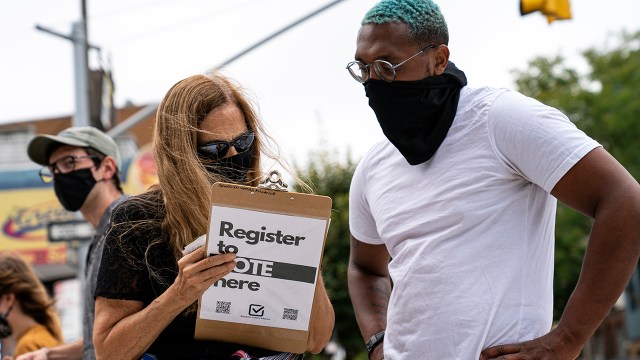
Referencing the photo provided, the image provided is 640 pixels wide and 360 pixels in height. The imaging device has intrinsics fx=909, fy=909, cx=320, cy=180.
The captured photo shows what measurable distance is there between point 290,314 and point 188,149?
64 cm

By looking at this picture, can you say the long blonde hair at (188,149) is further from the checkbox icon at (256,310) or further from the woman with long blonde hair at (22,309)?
the woman with long blonde hair at (22,309)

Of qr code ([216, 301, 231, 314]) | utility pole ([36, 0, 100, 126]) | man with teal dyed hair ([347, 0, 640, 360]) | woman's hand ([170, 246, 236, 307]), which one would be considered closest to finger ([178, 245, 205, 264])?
woman's hand ([170, 246, 236, 307])

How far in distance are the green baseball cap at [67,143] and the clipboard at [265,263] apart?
2.36m

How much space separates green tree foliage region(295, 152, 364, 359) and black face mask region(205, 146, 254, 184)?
13392 millimetres

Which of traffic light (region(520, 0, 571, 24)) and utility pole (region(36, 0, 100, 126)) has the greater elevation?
traffic light (region(520, 0, 571, 24))

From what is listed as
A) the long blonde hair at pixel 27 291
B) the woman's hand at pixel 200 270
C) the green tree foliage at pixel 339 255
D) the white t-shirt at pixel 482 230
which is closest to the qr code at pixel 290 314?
the woman's hand at pixel 200 270

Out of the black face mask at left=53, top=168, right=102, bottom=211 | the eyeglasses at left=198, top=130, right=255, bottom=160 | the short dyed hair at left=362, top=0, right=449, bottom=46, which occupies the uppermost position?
the short dyed hair at left=362, top=0, right=449, bottom=46

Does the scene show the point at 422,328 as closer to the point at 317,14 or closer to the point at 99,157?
the point at 99,157

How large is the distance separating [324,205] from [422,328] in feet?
1.83

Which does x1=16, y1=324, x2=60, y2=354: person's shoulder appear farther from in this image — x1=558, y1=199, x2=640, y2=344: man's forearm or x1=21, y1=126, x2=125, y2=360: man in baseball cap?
x1=558, y1=199, x2=640, y2=344: man's forearm

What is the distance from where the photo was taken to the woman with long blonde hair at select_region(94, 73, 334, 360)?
112 inches

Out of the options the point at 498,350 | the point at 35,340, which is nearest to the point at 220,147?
the point at 498,350

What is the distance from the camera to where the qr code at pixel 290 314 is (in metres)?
2.81

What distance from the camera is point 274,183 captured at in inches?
104
